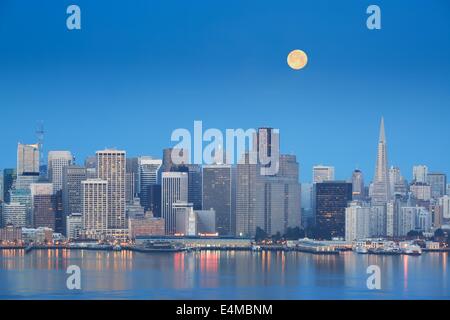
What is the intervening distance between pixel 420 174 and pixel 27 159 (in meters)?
4.54

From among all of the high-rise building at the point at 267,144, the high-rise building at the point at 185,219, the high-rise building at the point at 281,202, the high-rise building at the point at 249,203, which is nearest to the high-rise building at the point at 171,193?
the high-rise building at the point at 185,219

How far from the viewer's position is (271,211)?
16062 millimetres

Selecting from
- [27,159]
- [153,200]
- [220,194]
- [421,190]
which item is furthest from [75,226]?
[421,190]

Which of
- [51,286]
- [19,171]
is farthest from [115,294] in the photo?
[19,171]

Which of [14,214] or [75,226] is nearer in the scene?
[75,226]

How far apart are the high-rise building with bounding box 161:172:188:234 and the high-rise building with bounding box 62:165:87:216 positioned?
3.62 ft

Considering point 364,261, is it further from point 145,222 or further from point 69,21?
point 69,21

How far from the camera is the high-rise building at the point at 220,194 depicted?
14.4 m

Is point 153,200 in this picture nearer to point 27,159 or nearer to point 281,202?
point 281,202

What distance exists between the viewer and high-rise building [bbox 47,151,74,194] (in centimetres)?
→ 1315

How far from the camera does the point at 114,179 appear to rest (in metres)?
15.7

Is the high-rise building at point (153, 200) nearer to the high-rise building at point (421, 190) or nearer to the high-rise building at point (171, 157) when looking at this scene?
the high-rise building at point (171, 157)

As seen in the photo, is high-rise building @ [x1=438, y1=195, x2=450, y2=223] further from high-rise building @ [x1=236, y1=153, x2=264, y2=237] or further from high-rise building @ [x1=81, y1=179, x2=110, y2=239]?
high-rise building @ [x1=81, y1=179, x2=110, y2=239]

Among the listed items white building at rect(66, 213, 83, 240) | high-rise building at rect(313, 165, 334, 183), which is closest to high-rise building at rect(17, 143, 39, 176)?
white building at rect(66, 213, 83, 240)
